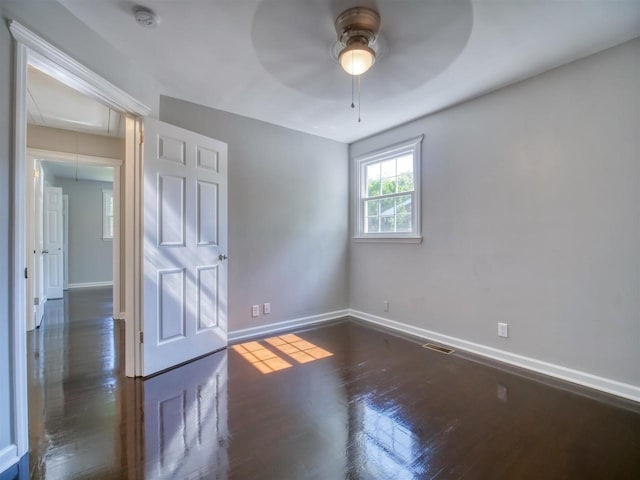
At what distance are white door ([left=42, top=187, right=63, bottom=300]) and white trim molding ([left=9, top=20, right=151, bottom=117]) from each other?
4.72 m

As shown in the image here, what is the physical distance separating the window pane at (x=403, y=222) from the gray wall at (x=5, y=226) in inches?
132

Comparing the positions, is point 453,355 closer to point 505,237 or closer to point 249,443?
point 505,237

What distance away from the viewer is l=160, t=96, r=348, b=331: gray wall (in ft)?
11.0

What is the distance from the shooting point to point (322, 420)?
6.21 feet

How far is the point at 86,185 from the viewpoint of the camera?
22.7ft

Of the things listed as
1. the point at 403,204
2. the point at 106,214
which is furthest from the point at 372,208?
the point at 106,214

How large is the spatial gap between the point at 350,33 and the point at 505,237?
2.13 m

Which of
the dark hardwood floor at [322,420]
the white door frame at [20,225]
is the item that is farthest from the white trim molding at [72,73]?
the dark hardwood floor at [322,420]

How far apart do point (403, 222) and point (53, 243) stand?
6296 millimetres

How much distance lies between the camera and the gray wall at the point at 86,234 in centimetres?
678

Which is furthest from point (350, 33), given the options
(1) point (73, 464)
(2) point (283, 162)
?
(1) point (73, 464)

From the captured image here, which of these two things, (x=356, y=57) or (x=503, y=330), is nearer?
(x=356, y=57)

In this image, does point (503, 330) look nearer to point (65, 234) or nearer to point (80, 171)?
point (80, 171)

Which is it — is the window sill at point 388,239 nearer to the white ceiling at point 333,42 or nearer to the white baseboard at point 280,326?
the white baseboard at point 280,326
